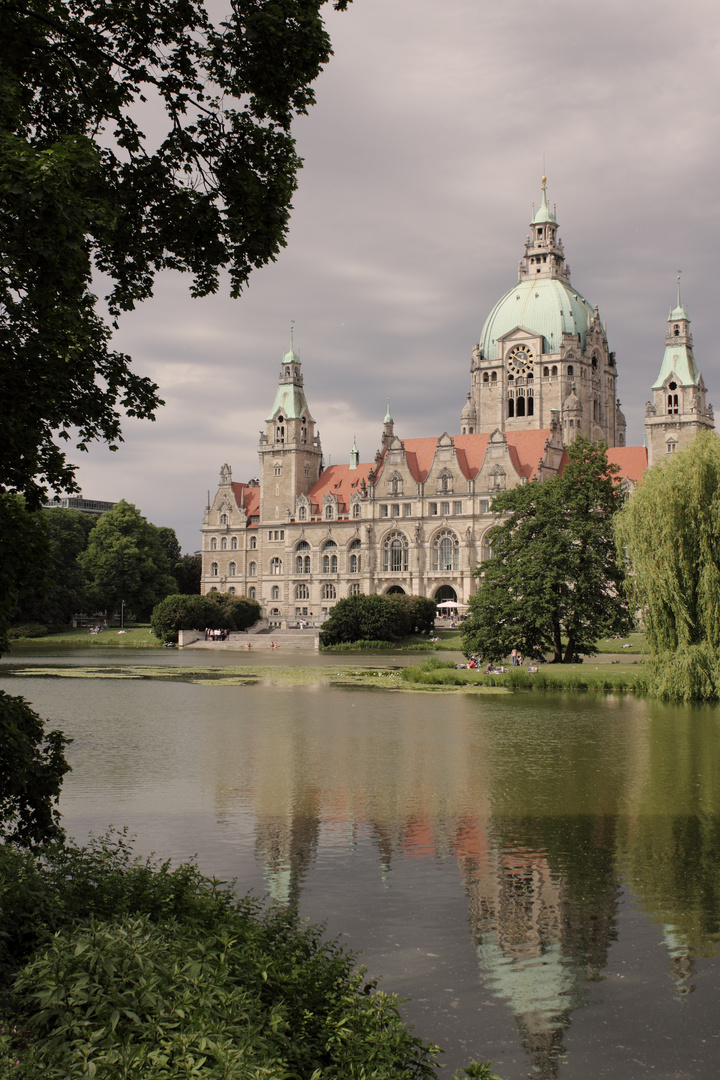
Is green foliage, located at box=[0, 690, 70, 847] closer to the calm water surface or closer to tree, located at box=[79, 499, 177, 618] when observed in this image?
the calm water surface

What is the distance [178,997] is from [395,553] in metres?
103

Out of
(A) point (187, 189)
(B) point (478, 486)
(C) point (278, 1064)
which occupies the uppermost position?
(B) point (478, 486)

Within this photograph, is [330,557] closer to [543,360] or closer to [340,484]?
[340,484]

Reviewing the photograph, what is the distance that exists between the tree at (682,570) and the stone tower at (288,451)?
3358 inches

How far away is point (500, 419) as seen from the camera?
4631 inches

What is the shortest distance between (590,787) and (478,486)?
A: 85.9 meters

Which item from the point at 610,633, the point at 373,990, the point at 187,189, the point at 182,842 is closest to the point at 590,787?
the point at 182,842

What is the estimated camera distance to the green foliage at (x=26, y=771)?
31.3 ft

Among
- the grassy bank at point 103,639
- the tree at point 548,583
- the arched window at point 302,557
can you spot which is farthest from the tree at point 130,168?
the arched window at point 302,557

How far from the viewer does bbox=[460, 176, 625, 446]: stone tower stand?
114 m

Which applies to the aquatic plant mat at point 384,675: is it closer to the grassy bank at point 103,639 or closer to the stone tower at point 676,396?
the grassy bank at point 103,639

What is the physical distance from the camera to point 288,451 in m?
120

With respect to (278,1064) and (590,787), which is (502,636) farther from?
(278,1064)

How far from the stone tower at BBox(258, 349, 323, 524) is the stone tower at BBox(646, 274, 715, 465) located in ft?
132
